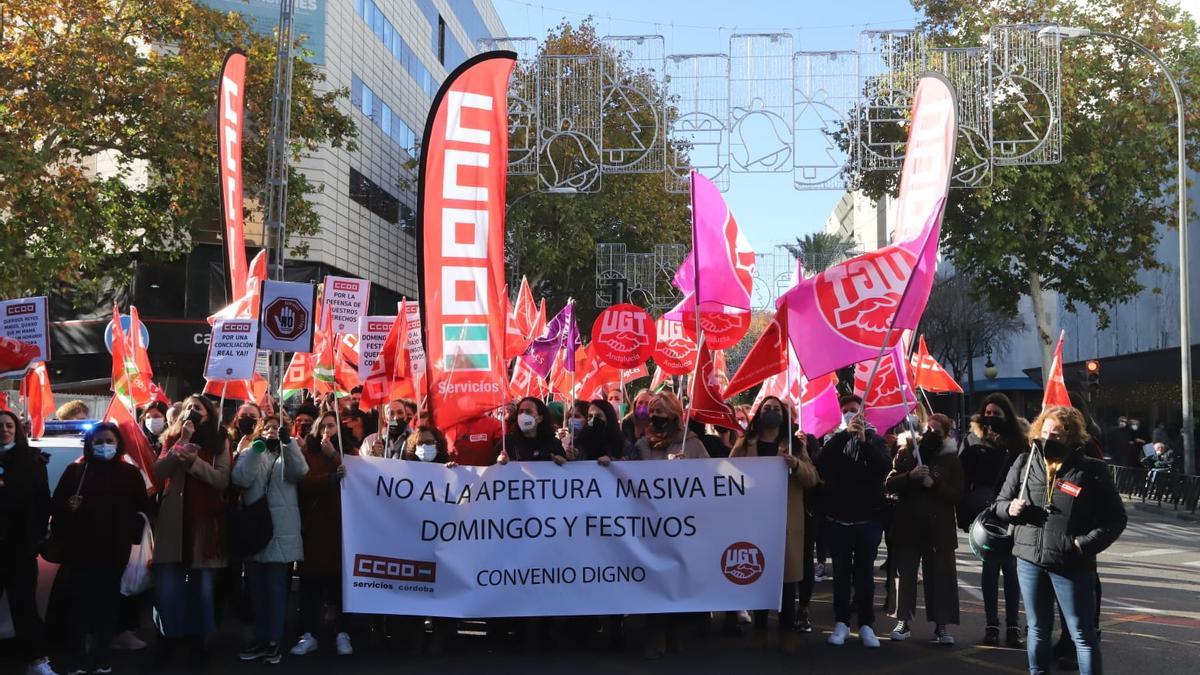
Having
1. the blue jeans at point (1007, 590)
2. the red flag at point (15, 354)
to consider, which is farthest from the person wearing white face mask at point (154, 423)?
the blue jeans at point (1007, 590)

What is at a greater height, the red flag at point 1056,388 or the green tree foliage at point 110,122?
the green tree foliage at point 110,122

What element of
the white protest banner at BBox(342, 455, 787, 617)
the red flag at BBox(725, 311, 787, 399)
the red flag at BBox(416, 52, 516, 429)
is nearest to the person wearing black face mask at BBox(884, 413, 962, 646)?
the white protest banner at BBox(342, 455, 787, 617)

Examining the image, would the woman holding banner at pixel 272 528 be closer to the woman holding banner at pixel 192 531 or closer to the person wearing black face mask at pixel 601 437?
the woman holding banner at pixel 192 531

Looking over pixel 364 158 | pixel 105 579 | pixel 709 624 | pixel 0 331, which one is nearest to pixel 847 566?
pixel 709 624

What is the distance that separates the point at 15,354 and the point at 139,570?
254 centimetres

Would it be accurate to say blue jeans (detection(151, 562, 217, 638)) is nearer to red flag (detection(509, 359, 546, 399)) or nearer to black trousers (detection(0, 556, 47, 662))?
black trousers (detection(0, 556, 47, 662))

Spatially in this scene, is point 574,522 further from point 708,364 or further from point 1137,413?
point 1137,413

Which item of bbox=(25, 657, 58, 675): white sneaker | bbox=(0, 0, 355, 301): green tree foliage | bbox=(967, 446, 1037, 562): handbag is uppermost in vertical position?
bbox=(0, 0, 355, 301): green tree foliage

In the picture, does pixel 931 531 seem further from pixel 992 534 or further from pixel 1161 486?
pixel 1161 486

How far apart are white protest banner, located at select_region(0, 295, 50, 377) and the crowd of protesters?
2102mm

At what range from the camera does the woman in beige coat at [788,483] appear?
831cm

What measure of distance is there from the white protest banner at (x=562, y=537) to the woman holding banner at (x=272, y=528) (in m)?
0.40

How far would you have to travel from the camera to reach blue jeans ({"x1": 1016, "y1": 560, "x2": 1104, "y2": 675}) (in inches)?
250

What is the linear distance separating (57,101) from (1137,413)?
30.4 metres
